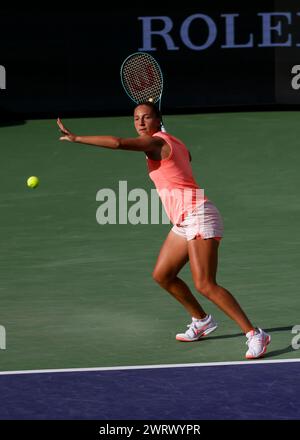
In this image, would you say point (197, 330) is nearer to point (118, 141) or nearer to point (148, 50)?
point (118, 141)

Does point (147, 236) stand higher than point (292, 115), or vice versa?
point (292, 115)

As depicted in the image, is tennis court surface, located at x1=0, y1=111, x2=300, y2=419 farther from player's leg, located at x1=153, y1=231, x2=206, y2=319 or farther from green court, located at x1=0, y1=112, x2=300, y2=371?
player's leg, located at x1=153, y1=231, x2=206, y2=319

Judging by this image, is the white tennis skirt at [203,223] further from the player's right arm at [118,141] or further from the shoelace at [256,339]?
the shoelace at [256,339]

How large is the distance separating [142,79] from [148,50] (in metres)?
11.0

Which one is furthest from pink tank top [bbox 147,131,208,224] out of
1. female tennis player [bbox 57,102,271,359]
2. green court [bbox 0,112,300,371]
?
green court [bbox 0,112,300,371]

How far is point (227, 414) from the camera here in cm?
890

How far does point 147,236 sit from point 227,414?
608 cm

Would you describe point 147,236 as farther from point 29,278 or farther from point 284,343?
point 284,343

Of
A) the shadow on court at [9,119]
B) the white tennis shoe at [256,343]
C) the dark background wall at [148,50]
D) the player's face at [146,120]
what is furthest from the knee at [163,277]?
the dark background wall at [148,50]

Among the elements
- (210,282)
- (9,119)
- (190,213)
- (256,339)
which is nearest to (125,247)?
(190,213)

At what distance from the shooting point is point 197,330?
428 inches

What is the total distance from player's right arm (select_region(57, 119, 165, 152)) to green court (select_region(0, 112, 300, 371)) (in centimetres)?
169

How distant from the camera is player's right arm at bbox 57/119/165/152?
956cm
